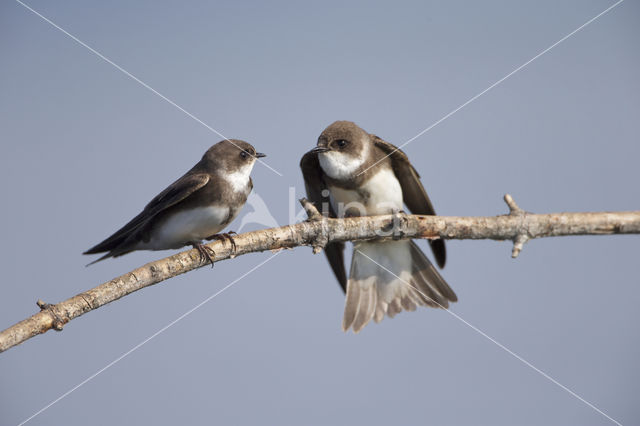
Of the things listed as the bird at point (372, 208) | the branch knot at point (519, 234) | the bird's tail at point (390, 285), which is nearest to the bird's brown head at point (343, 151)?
the bird at point (372, 208)

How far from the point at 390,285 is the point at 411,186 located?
3.64ft

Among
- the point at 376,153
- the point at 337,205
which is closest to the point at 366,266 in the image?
the point at 337,205

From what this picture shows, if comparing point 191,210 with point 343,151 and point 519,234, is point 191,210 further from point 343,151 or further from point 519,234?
point 519,234

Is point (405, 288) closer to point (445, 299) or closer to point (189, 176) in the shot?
point (445, 299)

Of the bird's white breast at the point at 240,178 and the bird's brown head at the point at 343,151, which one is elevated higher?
the bird's brown head at the point at 343,151

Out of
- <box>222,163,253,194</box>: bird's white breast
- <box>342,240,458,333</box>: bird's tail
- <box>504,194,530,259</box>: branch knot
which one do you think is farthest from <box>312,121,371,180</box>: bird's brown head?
<box>504,194,530,259</box>: branch knot

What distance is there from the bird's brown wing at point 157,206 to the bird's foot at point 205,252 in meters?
0.54

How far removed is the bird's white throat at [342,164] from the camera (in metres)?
5.47

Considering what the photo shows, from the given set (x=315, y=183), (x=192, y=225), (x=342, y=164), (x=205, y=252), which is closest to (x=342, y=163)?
(x=342, y=164)

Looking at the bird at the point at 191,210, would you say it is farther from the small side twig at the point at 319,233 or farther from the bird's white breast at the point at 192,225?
the small side twig at the point at 319,233

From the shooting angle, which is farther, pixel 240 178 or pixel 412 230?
pixel 240 178

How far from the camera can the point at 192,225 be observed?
4.62 meters

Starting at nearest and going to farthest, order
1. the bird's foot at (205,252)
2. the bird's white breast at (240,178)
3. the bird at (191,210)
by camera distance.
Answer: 1. the bird's foot at (205,252)
2. the bird at (191,210)
3. the bird's white breast at (240,178)

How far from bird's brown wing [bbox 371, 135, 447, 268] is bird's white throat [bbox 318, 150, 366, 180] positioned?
0.32 meters
